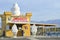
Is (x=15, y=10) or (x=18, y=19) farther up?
(x=15, y=10)

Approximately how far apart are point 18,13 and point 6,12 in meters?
1.98

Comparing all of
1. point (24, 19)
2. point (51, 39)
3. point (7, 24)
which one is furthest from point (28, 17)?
point (51, 39)

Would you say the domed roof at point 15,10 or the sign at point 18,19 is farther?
the domed roof at point 15,10

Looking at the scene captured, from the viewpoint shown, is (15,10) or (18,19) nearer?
(18,19)

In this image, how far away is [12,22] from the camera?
3328cm

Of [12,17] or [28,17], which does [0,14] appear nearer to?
[12,17]

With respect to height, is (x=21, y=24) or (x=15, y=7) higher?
(x=15, y=7)

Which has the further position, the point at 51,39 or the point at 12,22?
the point at 12,22

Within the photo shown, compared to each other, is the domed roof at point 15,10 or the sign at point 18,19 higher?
the domed roof at point 15,10

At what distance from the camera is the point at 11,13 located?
110 ft

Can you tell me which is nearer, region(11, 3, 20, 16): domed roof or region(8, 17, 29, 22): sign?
region(8, 17, 29, 22): sign

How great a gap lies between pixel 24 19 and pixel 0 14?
12.3ft

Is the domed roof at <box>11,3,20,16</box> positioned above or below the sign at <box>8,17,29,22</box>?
above

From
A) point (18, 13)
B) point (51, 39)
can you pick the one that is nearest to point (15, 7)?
point (18, 13)
